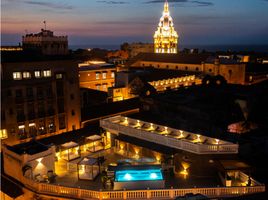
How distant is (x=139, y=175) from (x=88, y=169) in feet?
16.6

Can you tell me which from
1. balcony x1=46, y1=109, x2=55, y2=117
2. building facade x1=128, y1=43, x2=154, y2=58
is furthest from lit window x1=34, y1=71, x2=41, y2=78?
building facade x1=128, y1=43, x2=154, y2=58

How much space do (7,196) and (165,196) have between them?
13.2 metres

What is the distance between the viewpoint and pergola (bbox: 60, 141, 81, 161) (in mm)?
30409

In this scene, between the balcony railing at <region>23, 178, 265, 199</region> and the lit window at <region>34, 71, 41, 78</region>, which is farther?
the lit window at <region>34, 71, 41, 78</region>

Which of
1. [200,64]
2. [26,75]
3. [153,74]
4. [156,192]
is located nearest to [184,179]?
[156,192]

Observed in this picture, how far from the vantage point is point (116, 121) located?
114ft

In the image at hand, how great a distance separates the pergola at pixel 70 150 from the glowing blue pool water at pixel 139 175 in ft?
25.1

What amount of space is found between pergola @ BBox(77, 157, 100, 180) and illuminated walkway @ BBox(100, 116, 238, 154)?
227 inches

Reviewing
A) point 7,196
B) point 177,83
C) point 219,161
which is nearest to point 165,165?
point 219,161

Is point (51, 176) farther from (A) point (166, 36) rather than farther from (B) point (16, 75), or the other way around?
(A) point (166, 36)

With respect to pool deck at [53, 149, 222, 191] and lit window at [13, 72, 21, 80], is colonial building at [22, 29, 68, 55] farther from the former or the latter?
pool deck at [53, 149, 222, 191]

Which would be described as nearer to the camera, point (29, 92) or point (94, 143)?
point (94, 143)

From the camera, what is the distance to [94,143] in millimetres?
33188

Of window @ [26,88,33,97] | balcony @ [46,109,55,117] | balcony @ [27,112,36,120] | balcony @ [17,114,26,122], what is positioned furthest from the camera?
balcony @ [46,109,55,117]
